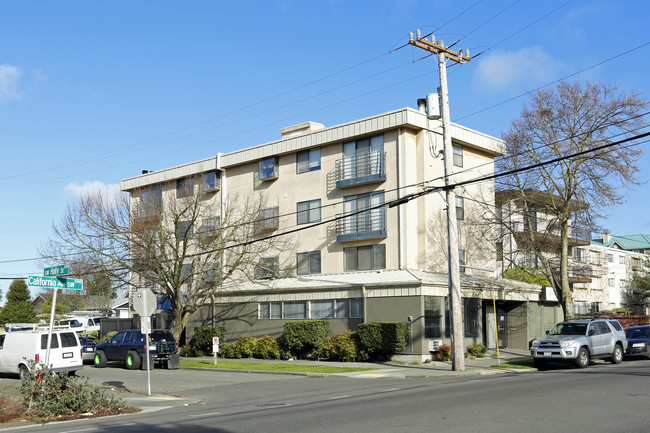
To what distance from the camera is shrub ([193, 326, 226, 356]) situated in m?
35.8

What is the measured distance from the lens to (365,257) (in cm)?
3294

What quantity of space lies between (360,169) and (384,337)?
357 inches

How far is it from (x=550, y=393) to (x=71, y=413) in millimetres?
10689

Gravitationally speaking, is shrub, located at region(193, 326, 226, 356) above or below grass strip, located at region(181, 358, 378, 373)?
above

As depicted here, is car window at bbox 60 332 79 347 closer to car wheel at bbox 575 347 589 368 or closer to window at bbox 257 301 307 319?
window at bbox 257 301 307 319

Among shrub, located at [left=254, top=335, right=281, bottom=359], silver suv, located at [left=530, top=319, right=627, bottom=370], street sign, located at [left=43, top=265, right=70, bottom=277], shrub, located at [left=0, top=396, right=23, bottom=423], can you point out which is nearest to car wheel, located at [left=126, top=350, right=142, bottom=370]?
shrub, located at [left=254, top=335, right=281, bottom=359]

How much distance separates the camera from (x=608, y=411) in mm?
11945

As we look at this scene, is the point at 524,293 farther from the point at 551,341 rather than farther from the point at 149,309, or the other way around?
the point at 149,309

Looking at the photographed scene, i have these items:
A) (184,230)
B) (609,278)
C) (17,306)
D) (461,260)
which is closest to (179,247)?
(184,230)

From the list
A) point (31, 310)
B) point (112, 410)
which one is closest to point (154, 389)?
point (112, 410)

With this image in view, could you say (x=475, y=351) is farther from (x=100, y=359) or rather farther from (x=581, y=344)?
(x=100, y=359)

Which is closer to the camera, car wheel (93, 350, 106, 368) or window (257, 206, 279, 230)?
car wheel (93, 350, 106, 368)

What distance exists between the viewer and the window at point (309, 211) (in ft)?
116

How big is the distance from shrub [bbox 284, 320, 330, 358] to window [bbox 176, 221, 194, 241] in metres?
6.80
